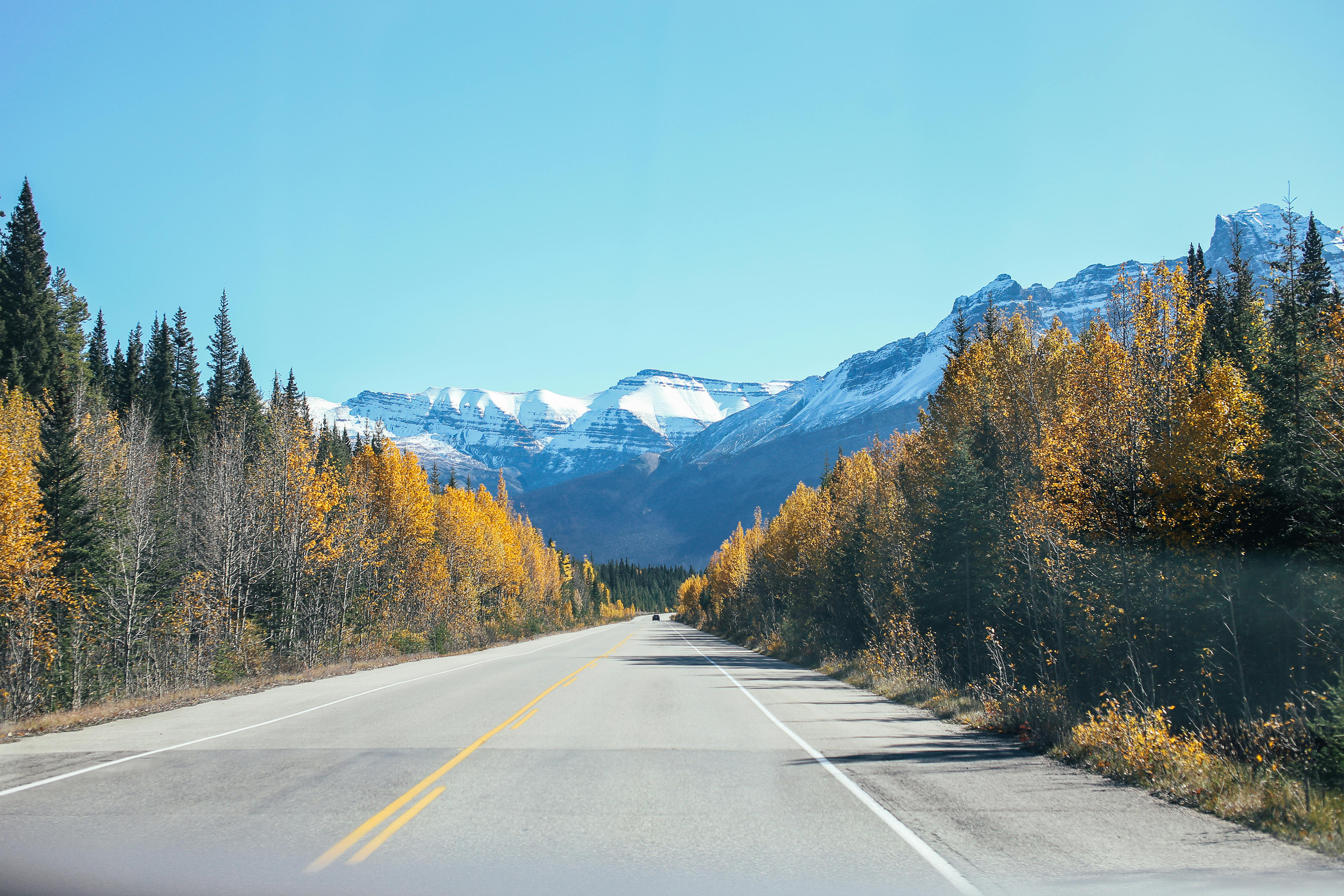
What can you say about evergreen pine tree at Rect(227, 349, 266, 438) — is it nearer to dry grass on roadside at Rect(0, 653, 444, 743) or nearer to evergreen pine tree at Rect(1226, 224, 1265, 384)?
dry grass on roadside at Rect(0, 653, 444, 743)

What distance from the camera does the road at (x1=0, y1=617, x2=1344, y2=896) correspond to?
5.06 m

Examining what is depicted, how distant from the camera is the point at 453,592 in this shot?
4744cm

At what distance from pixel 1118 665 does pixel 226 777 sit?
1647 centimetres

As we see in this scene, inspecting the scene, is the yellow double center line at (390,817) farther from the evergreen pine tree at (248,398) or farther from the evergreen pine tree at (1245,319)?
the evergreen pine tree at (248,398)

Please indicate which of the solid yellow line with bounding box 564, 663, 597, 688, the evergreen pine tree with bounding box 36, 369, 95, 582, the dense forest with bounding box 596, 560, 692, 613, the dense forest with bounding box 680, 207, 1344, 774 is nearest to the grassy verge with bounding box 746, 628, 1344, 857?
the dense forest with bounding box 680, 207, 1344, 774

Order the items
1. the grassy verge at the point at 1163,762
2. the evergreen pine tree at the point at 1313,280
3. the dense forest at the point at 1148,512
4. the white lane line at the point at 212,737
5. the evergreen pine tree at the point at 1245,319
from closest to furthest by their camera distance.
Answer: the grassy verge at the point at 1163,762
the white lane line at the point at 212,737
the dense forest at the point at 1148,512
the evergreen pine tree at the point at 1313,280
the evergreen pine tree at the point at 1245,319

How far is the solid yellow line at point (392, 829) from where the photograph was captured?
214 inches

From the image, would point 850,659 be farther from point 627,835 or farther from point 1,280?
point 1,280

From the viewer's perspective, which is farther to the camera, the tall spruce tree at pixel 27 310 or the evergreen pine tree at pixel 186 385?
the evergreen pine tree at pixel 186 385

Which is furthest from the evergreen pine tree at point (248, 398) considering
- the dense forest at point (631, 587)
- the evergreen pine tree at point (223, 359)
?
the dense forest at point (631, 587)

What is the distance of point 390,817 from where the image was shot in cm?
651

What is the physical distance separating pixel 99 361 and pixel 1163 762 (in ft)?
213

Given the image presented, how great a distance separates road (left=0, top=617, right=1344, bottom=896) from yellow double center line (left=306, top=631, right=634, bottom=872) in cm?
3

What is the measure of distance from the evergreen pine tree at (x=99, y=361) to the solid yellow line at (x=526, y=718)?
1607 inches
